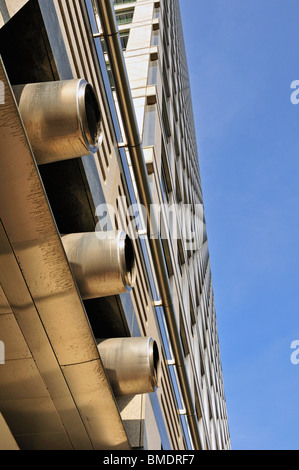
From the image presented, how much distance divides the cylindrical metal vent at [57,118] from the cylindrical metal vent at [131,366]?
9.33 ft

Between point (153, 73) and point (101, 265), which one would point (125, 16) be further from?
point (101, 265)

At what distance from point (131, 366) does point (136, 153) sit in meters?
4.11

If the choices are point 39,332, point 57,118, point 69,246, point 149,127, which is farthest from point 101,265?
point 149,127

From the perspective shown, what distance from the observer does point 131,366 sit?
638 centimetres

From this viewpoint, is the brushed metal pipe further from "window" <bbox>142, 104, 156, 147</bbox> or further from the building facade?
"window" <bbox>142, 104, 156, 147</bbox>

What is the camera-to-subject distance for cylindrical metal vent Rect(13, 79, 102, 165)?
459 cm

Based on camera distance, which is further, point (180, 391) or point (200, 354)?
point (200, 354)

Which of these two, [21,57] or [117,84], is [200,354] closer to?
[117,84]

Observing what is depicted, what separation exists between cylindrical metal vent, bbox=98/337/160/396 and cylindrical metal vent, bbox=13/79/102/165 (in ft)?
9.33
